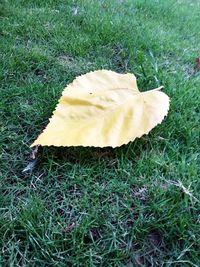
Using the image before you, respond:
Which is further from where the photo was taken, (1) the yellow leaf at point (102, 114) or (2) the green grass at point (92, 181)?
(1) the yellow leaf at point (102, 114)

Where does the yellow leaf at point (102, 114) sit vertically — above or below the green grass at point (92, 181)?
above

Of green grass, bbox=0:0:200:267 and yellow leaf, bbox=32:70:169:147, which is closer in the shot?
green grass, bbox=0:0:200:267

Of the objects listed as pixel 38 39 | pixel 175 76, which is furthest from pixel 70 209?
pixel 38 39

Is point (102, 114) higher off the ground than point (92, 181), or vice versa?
point (102, 114)

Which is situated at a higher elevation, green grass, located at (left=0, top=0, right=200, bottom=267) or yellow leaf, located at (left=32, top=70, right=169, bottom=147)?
yellow leaf, located at (left=32, top=70, right=169, bottom=147)
